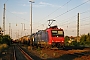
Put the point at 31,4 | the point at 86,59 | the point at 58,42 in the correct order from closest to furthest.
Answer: the point at 86,59, the point at 58,42, the point at 31,4

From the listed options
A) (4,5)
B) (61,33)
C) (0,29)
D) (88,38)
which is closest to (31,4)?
(4,5)

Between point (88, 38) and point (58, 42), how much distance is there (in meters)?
37.3

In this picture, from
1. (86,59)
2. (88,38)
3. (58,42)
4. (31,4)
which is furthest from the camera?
(88,38)

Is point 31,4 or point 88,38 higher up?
point 31,4

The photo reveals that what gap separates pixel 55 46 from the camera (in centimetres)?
3203

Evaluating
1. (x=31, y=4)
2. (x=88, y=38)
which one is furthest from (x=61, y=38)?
(x=88, y=38)

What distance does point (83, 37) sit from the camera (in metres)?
69.0

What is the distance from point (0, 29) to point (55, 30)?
16536mm

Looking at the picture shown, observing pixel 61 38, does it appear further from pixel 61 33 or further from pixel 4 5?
pixel 4 5

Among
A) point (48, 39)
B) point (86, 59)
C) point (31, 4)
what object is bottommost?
point (86, 59)

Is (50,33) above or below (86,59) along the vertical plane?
above

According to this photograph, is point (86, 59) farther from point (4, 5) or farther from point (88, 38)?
point (88, 38)

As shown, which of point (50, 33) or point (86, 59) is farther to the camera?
point (50, 33)

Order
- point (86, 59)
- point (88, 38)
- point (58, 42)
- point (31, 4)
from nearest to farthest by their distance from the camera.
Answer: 1. point (86, 59)
2. point (58, 42)
3. point (31, 4)
4. point (88, 38)
